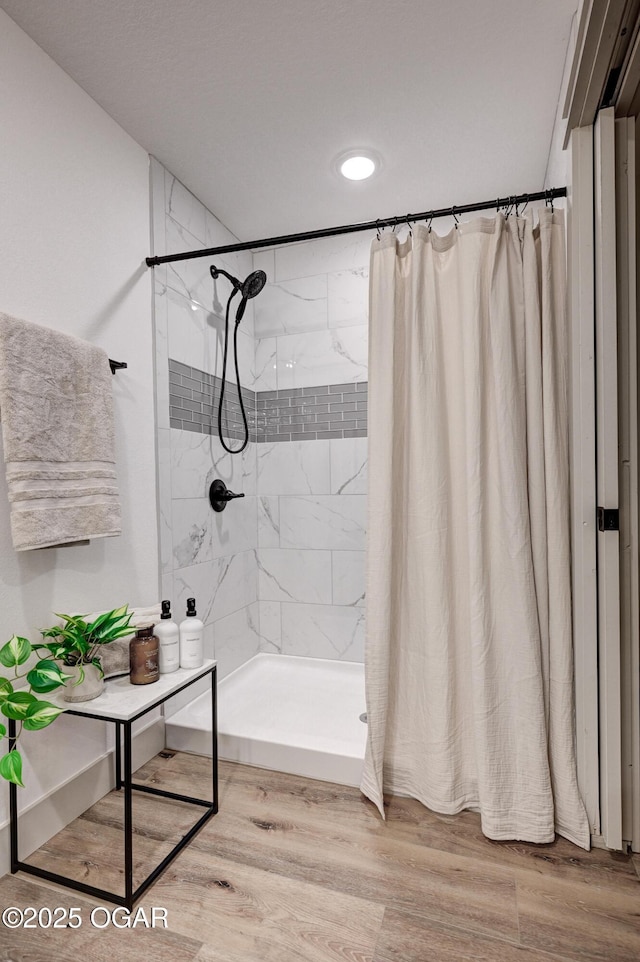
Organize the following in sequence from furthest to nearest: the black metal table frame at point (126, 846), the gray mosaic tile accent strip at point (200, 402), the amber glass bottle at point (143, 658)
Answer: the gray mosaic tile accent strip at point (200, 402)
the amber glass bottle at point (143, 658)
the black metal table frame at point (126, 846)

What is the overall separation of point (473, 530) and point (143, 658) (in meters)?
1.08

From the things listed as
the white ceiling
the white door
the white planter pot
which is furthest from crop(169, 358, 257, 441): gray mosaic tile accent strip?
the white door

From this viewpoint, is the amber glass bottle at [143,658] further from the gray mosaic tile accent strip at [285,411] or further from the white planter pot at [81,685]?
the gray mosaic tile accent strip at [285,411]

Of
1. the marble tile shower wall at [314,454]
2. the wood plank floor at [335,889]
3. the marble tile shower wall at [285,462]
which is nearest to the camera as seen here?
the wood plank floor at [335,889]

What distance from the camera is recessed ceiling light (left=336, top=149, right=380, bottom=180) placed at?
215cm

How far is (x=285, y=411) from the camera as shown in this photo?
2891mm

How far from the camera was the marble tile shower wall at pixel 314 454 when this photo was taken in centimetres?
275

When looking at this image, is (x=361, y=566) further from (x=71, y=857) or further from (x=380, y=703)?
(x=71, y=857)

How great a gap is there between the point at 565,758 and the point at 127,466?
1.74 metres

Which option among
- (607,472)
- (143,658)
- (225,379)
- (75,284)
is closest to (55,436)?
(75,284)

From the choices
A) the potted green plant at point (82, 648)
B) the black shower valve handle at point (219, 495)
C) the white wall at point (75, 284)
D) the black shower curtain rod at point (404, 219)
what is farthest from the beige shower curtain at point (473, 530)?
the black shower valve handle at point (219, 495)

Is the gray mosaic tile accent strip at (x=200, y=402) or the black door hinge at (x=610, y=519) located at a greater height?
the gray mosaic tile accent strip at (x=200, y=402)

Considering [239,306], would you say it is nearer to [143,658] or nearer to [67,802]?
[143,658]

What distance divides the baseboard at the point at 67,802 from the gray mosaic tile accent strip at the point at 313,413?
1578 mm
